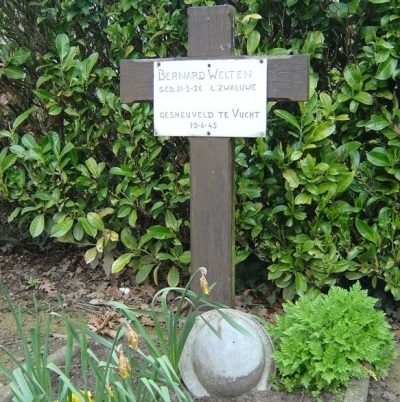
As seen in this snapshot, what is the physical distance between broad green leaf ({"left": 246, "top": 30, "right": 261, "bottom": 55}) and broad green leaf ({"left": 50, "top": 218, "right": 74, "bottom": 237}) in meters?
1.46

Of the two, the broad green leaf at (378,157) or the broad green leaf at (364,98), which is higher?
the broad green leaf at (364,98)

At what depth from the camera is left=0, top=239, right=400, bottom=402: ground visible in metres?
3.61

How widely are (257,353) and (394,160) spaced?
1.24 meters

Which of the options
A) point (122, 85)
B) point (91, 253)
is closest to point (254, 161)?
point (122, 85)

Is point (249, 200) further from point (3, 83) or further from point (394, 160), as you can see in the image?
point (3, 83)

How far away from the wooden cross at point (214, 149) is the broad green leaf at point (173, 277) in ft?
2.61

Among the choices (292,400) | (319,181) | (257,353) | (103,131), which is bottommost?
(292,400)

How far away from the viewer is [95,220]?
364 centimetres

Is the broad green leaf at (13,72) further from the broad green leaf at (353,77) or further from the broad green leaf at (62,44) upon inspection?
the broad green leaf at (353,77)

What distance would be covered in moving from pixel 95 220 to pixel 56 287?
625 millimetres

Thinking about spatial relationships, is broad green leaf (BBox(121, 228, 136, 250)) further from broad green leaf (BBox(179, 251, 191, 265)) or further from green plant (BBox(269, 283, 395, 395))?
green plant (BBox(269, 283, 395, 395))

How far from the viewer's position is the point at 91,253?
3.77 metres

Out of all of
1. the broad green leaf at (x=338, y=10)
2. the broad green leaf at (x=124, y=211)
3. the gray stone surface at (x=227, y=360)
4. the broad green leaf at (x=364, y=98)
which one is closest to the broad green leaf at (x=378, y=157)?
the broad green leaf at (x=364, y=98)

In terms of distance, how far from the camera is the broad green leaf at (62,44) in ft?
11.6
